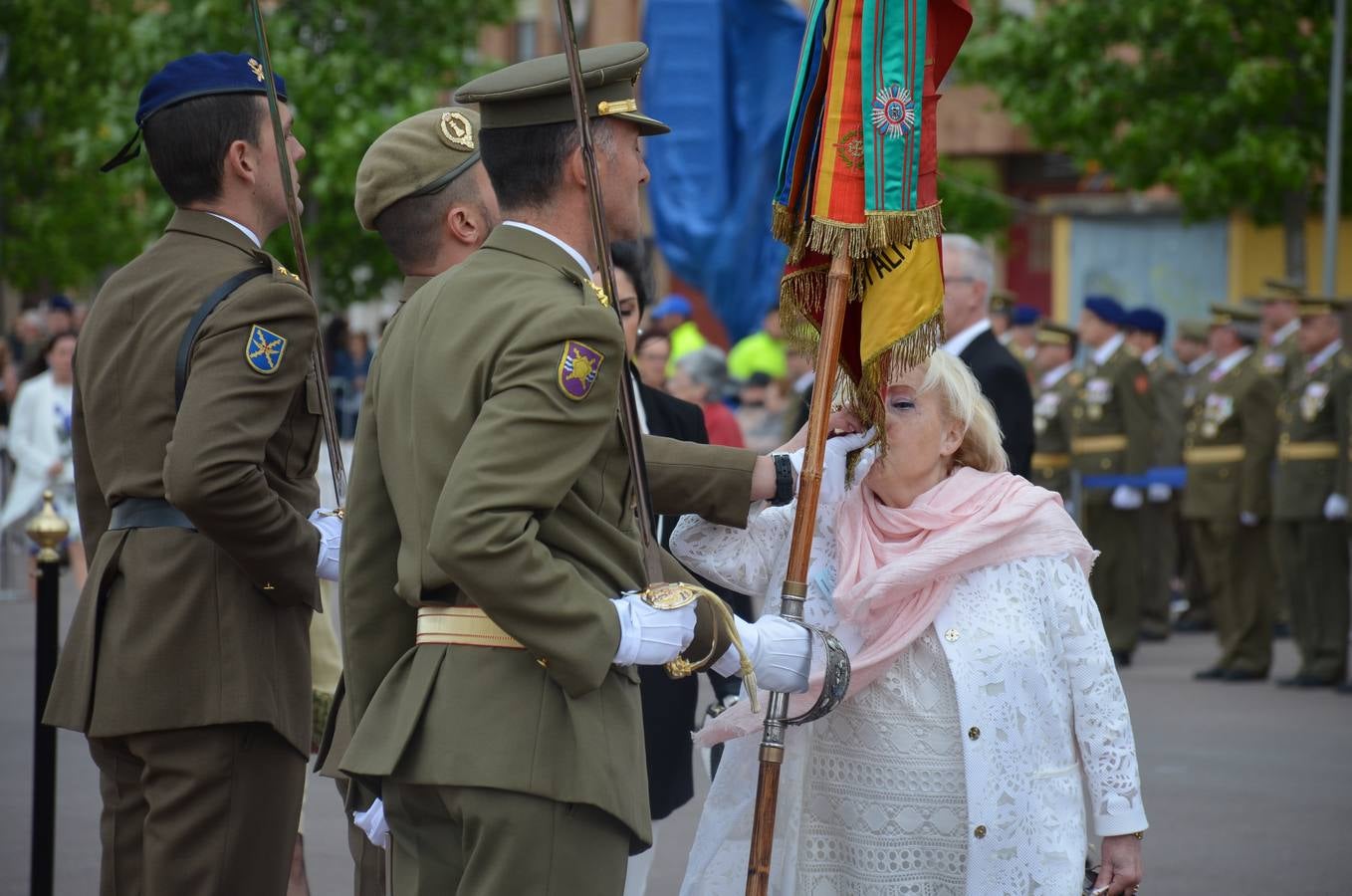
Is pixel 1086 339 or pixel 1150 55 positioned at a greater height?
pixel 1150 55

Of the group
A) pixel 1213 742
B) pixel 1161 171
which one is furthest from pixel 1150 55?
pixel 1213 742

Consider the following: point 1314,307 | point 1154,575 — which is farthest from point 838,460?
point 1154,575

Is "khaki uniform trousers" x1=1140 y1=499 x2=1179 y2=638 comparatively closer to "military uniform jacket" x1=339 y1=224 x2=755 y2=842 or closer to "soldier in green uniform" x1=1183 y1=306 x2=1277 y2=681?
"soldier in green uniform" x1=1183 y1=306 x2=1277 y2=681

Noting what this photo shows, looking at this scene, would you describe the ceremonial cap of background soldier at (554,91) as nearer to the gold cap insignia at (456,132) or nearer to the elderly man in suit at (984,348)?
the gold cap insignia at (456,132)

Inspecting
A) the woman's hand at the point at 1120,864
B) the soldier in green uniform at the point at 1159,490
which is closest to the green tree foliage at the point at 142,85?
the soldier in green uniform at the point at 1159,490

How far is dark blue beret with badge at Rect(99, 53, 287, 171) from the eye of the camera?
3.81m

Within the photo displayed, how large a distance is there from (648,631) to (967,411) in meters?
1.32

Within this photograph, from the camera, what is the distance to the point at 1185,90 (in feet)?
74.5

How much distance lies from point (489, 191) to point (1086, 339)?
9.70 metres

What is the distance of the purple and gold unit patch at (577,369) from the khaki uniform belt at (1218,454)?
1005 cm

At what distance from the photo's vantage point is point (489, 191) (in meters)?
4.10

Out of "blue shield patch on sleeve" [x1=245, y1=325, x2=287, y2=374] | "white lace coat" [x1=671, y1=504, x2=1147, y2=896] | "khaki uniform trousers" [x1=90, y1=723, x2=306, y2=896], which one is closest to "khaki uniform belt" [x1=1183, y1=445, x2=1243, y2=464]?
"white lace coat" [x1=671, y1=504, x2=1147, y2=896]

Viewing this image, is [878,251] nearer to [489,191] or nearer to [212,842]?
[489,191]

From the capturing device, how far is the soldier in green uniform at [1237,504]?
37.6 ft
